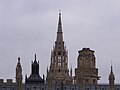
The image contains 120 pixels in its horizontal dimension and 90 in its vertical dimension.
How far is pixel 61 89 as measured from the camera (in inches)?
6053

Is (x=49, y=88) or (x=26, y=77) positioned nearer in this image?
(x=49, y=88)

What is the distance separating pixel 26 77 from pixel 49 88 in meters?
37.6

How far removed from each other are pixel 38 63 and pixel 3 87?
81.8ft

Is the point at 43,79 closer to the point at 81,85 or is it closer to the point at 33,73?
the point at 33,73

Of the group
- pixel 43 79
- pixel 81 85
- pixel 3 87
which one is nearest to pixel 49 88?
pixel 81 85

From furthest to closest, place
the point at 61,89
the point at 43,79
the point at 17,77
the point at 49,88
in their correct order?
1. the point at 43,79
2. the point at 61,89
3. the point at 49,88
4. the point at 17,77

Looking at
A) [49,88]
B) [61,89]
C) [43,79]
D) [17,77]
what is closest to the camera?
[17,77]

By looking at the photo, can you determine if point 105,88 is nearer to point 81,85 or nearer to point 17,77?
point 81,85

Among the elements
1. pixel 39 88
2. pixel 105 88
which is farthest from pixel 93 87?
pixel 39 88

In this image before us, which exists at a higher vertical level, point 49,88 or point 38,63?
point 38,63

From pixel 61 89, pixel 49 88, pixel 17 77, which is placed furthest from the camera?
pixel 61 89

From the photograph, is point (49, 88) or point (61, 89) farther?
point (61, 89)

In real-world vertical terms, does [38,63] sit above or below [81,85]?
above

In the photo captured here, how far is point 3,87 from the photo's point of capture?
6206 inches
